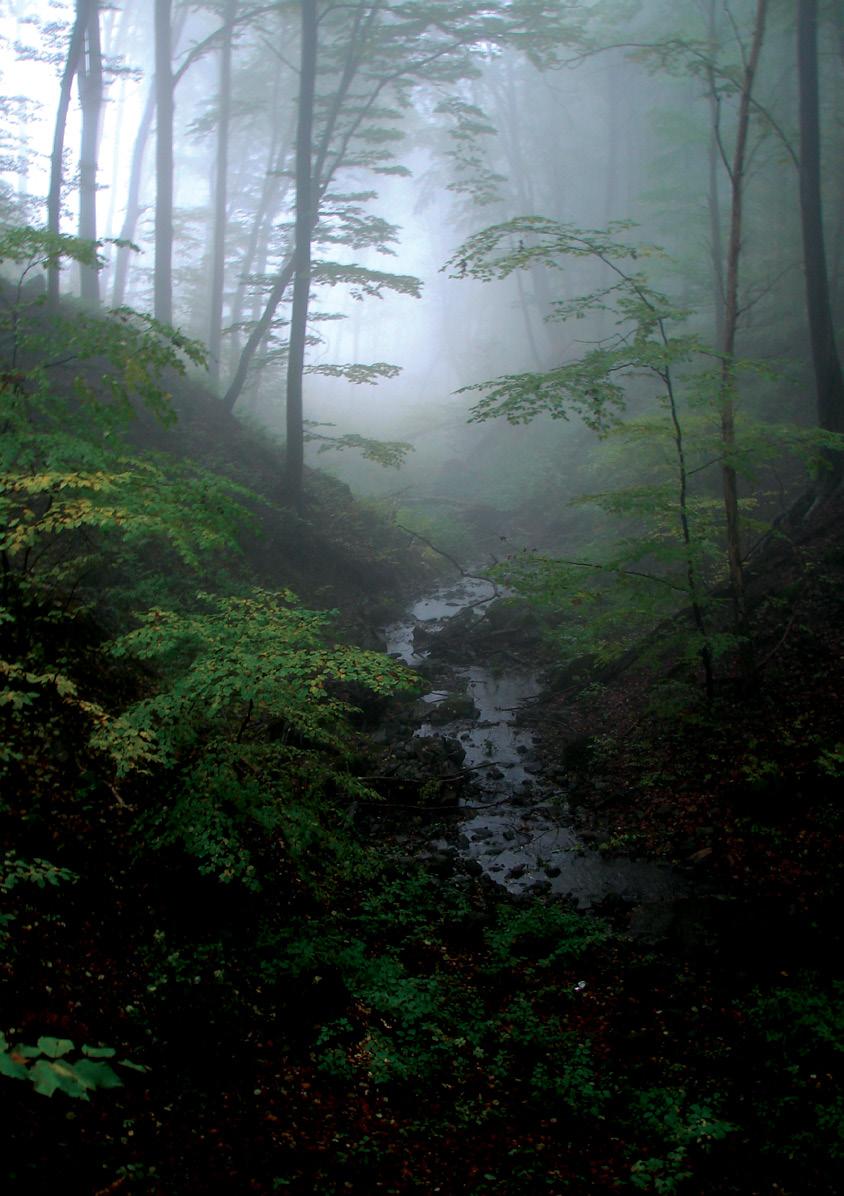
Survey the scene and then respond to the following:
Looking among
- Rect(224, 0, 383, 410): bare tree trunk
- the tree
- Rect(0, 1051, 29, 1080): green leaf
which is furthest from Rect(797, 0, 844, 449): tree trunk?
Rect(0, 1051, 29, 1080): green leaf

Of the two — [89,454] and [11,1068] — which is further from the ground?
[89,454]

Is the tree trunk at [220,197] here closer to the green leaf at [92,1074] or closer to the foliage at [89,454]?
the foliage at [89,454]

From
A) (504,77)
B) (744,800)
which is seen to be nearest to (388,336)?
(504,77)

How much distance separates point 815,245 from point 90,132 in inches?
764

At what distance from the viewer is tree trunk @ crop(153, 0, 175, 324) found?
763 inches

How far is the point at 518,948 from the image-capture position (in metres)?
6.07

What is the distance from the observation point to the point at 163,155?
19.6 metres

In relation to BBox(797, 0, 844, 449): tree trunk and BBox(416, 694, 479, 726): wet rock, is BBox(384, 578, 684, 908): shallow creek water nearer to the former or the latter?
BBox(416, 694, 479, 726): wet rock

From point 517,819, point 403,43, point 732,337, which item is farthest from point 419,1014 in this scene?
point 403,43

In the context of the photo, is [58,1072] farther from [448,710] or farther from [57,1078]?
[448,710]

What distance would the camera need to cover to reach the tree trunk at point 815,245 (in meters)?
12.3

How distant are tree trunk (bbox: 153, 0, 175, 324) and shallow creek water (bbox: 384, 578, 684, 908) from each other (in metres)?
13.6

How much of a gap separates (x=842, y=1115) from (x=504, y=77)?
4224 centimetres

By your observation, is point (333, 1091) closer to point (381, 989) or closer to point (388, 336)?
point (381, 989)
